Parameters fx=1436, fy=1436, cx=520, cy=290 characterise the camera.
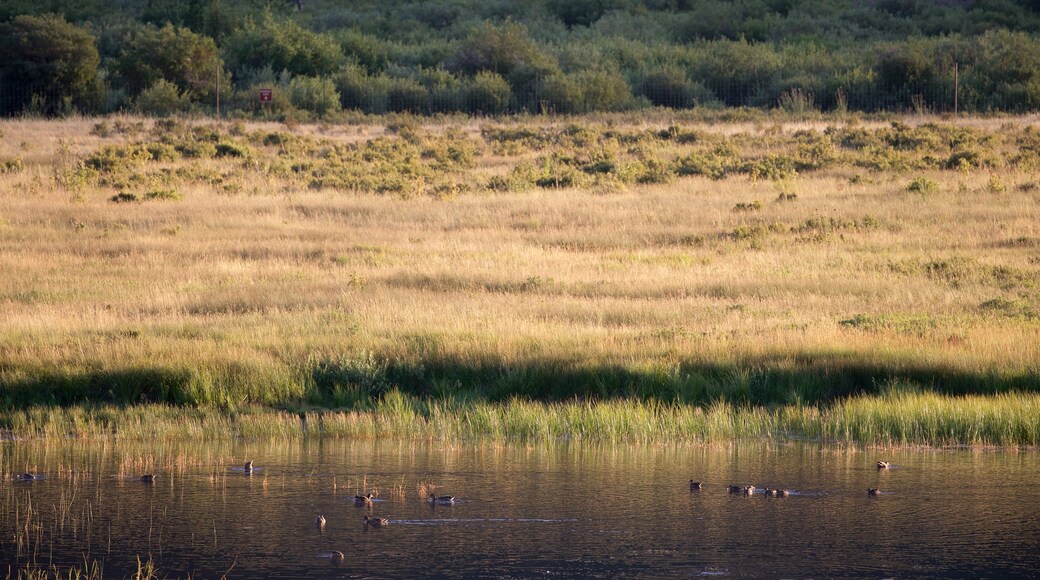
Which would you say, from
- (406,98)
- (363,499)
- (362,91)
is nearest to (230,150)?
(406,98)

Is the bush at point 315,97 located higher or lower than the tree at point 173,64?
lower

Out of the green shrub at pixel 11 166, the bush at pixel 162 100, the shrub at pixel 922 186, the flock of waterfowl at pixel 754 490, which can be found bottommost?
the flock of waterfowl at pixel 754 490

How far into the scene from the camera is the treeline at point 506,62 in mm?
61562

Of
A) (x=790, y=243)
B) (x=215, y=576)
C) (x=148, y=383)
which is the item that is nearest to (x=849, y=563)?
(x=215, y=576)

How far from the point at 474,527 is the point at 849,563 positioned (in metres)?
3.18

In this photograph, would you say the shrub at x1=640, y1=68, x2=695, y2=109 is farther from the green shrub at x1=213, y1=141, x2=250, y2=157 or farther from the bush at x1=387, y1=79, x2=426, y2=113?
the green shrub at x1=213, y1=141, x2=250, y2=157

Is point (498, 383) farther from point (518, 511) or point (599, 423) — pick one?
point (518, 511)

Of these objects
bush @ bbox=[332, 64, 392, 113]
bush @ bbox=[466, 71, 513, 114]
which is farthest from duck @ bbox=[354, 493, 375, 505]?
Result: bush @ bbox=[332, 64, 392, 113]

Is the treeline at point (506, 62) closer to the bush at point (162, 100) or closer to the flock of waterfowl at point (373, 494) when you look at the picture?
the bush at point (162, 100)

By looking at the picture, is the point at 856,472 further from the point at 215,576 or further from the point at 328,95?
the point at 328,95

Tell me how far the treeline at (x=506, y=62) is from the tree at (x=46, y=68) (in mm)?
73

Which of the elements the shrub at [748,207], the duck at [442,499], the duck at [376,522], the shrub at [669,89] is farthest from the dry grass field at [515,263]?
the shrub at [669,89]

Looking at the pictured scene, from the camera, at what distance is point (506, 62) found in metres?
74.6

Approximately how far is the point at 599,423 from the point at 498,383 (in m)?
2.48
